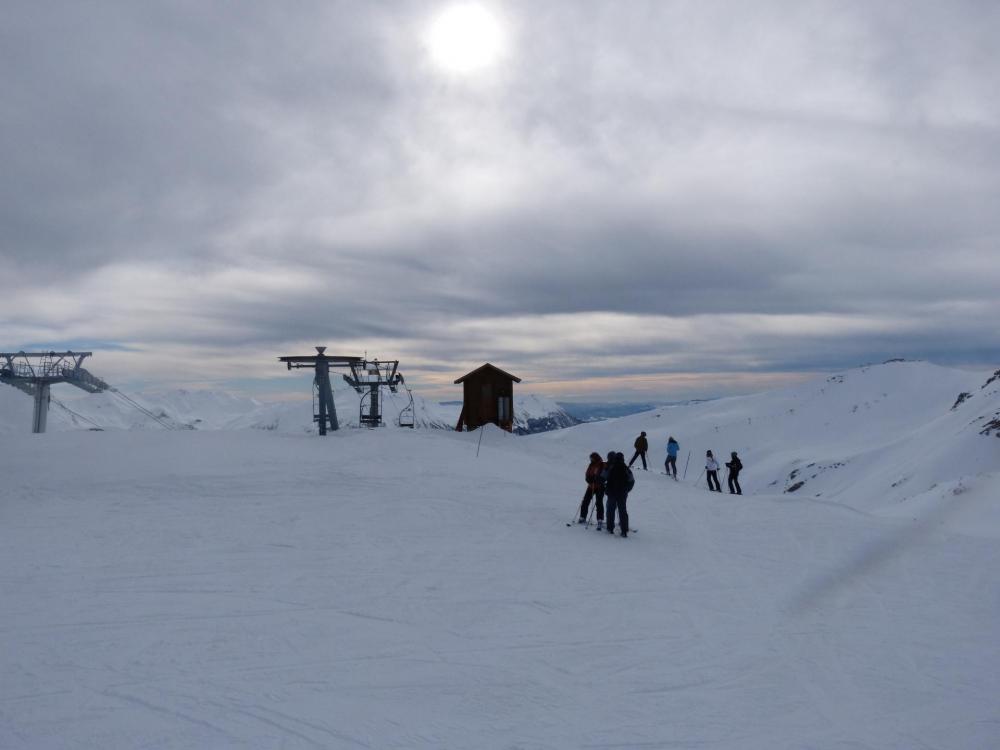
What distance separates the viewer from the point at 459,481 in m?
19.3

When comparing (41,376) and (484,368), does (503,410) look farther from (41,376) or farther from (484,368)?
(41,376)

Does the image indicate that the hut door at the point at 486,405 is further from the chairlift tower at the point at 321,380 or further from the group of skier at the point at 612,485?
the group of skier at the point at 612,485

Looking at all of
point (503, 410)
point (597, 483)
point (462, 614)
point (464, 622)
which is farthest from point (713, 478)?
point (464, 622)

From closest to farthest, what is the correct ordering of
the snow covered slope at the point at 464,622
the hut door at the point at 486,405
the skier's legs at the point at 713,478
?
the snow covered slope at the point at 464,622
the skier's legs at the point at 713,478
the hut door at the point at 486,405

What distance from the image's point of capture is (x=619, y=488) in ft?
47.0

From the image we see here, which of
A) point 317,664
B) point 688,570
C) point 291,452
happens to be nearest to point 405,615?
point 317,664

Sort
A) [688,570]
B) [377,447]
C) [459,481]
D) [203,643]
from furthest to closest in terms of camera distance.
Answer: [377,447]
[459,481]
[688,570]
[203,643]

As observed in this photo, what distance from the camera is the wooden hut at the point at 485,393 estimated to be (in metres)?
39.1

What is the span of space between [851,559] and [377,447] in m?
16.0

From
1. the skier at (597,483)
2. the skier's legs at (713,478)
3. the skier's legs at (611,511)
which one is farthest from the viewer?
the skier's legs at (713,478)

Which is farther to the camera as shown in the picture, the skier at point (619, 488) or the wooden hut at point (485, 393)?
the wooden hut at point (485, 393)

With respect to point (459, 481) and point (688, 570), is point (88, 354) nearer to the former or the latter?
point (459, 481)

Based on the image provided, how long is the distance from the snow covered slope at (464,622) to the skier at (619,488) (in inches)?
24.4

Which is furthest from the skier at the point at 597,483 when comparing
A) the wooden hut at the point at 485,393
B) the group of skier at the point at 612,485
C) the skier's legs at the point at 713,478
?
the wooden hut at the point at 485,393
